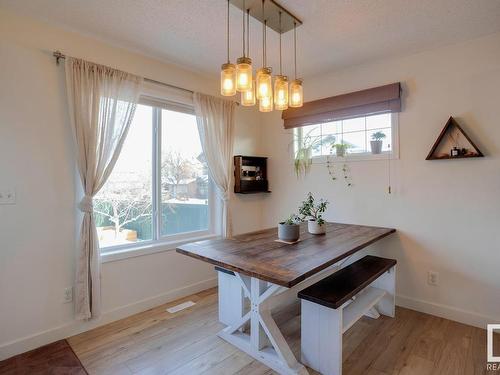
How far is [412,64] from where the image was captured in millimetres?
2668

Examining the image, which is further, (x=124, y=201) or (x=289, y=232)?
(x=124, y=201)

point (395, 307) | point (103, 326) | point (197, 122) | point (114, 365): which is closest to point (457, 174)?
point (395, 307)

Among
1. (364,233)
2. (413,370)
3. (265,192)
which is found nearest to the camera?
(413,370)

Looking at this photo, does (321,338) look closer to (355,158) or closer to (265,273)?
(265,273)

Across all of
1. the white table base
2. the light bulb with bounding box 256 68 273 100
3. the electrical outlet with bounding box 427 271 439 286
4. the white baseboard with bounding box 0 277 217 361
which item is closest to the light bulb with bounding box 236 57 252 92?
the light bulb with bounding box 256 68 273 100

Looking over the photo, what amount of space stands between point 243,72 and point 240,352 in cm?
194

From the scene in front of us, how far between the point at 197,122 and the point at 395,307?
110 inches

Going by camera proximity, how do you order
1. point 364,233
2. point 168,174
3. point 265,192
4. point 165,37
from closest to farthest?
point 165,37
point 364,233
point 168,174
point 265,192

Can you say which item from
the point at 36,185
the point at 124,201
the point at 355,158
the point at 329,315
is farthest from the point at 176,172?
the point at 329,315

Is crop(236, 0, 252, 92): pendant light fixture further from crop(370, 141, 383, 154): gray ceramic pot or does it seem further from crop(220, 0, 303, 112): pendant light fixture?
crop(370, 141, 383, 154): gray ceramic pot

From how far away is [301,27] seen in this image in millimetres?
2223

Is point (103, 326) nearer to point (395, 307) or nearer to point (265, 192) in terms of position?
point (265, 192)

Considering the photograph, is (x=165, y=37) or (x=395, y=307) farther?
(x=395, y=307)

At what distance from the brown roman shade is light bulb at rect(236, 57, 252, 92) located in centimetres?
165
